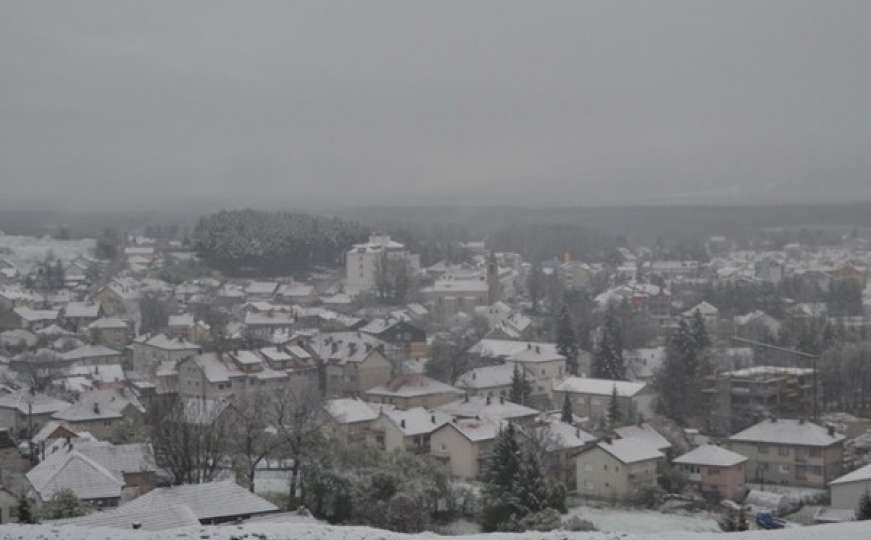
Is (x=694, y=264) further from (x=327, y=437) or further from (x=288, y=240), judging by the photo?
(x=327, y=437)

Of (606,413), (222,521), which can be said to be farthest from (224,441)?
(606,413)

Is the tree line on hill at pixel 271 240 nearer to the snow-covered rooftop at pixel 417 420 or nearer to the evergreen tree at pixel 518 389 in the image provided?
the evergreen tree at pixel 518 389

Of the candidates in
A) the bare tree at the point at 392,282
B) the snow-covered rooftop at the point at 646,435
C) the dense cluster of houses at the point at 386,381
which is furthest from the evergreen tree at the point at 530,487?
the bare tree at the point at 392,282

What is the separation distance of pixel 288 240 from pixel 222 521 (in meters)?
39.2

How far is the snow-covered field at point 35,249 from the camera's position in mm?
52438

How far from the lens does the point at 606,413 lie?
923 inches

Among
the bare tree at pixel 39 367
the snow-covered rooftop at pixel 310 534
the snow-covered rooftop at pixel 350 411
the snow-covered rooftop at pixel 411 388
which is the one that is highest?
the snow-covered rooftop at pixel 310 534

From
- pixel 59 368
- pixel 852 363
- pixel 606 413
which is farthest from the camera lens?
pixel 59 368

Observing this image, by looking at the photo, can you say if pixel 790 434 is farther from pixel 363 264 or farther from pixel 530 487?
pixel 363 264

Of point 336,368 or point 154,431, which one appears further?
point 336,368

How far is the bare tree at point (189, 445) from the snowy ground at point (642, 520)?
5359mm

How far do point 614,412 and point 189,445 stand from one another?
370 inches

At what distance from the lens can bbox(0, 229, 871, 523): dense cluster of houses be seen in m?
17.8

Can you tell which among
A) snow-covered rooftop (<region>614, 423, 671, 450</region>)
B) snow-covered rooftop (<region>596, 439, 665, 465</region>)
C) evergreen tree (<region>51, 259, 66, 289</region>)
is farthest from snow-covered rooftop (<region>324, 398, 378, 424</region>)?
evergreen tree (<region>51, 259, 66, 289</region>)
